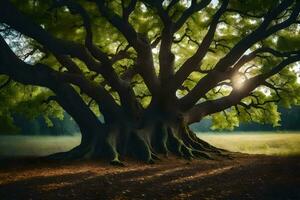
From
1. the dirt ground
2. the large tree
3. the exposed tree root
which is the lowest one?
the dirt ground

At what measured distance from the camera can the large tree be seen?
1752 cm

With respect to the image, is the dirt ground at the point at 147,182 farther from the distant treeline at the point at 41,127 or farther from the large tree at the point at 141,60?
the distant treeline at the point at 41,127

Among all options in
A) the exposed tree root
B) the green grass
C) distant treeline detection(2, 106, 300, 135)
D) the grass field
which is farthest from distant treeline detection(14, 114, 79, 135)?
the exposed tree root

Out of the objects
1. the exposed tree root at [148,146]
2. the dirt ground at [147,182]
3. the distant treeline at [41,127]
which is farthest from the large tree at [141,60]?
the distant treeline at [41,127]

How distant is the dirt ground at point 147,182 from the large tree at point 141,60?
310cm

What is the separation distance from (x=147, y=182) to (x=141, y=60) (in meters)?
9.80

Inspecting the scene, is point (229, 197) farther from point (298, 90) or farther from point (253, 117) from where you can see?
point (253, 117)

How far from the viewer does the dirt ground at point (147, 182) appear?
955cm

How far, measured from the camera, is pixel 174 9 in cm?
2162

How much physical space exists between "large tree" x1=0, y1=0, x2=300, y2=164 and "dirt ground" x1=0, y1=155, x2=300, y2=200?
310cm

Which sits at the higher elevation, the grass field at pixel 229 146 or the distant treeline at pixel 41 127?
the distant treeline at pixel 41 127

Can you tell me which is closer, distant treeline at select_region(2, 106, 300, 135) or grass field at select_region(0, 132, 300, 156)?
grass field at select_region(0, 132, 300, 156)

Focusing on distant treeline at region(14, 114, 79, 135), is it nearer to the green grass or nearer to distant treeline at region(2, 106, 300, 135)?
distant treeline at region(2, 106, 300, 135)

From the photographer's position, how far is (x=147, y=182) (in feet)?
38.1
